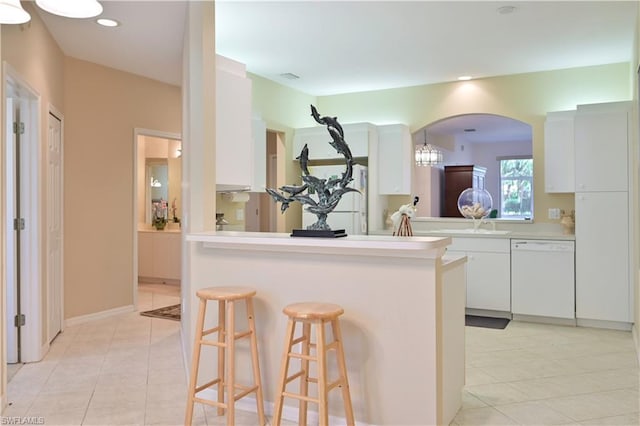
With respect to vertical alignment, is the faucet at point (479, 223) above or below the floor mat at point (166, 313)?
above

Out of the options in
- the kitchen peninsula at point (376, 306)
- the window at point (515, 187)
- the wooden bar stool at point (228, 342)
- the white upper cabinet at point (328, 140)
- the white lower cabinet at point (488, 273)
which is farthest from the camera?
the window at point (515, 187)

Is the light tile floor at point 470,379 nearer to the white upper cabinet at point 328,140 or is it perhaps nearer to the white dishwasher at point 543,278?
the white dishwasher at point 543,278

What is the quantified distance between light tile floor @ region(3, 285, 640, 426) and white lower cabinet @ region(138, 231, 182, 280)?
2419mm

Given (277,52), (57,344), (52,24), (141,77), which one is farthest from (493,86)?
(57,344)

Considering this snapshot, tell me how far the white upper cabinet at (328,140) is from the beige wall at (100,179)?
1.77 m

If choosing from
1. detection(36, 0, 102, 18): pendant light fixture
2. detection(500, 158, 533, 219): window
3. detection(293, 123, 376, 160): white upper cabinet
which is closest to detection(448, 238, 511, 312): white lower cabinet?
detection(293, 123, 376, 160): white upper cabinet

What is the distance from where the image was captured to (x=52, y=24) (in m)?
3.86

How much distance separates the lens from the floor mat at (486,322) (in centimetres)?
473

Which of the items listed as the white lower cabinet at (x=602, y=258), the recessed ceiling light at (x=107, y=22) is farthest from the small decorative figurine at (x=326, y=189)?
the white lower cabinet at (x=602, y=258)

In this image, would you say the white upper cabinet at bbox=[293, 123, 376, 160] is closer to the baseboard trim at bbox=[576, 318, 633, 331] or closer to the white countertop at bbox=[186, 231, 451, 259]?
the baseboard trim at bbox=[576, 318, 633, 331]

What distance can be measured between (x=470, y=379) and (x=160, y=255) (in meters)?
5.11

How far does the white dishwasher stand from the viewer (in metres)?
4.73

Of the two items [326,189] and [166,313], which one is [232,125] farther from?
[166,313]

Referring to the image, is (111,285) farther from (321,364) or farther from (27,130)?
(321,364)
